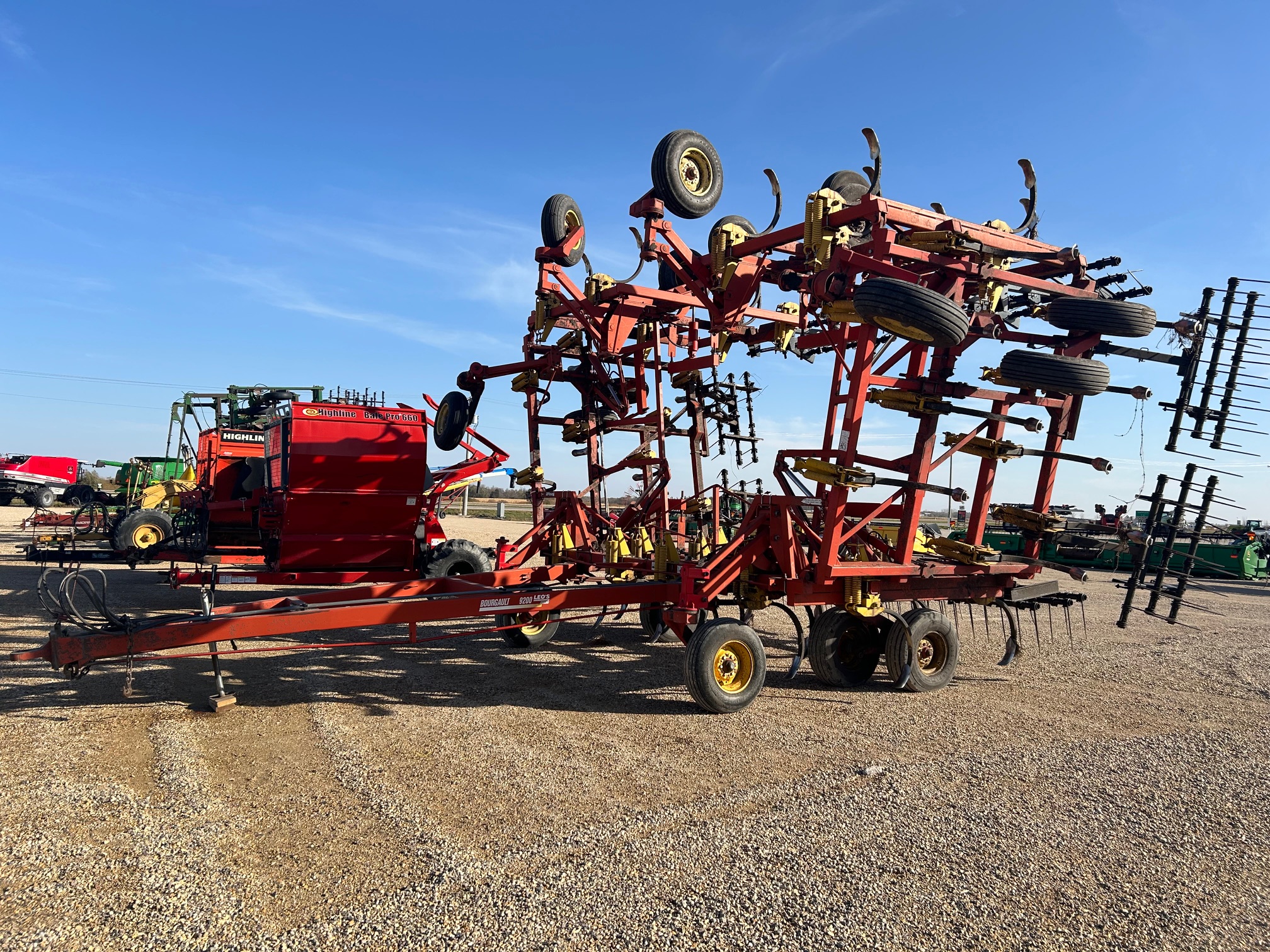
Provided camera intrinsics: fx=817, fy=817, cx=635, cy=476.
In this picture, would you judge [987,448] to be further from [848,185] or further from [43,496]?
[43,496]

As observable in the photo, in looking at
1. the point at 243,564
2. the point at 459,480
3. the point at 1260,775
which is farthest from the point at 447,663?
the point at 1260,775

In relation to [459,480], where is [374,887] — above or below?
below

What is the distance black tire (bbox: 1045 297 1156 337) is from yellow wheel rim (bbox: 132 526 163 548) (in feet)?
51.0

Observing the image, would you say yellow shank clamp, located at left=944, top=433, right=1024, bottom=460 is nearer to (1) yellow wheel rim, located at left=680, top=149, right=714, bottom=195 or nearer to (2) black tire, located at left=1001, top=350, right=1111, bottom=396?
(2) black tire, located at left=1001, top=350, right=1111, bottom=396

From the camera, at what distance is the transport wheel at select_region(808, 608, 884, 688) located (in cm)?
752

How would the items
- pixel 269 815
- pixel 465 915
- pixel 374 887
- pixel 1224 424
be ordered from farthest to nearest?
pixel 1224 424
pixel 269 815
pixel 374 887
pixel 465 915

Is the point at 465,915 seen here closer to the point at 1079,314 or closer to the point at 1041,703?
the point at 1041,703

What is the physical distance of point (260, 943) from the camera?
9.93 ft

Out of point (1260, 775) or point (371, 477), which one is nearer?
point (1260, 775)

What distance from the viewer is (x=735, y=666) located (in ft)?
21.8

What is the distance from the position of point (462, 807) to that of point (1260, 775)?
5.06 metres

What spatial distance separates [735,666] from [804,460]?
1783 millimetres

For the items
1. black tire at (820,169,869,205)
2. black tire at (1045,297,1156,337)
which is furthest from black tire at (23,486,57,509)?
black tire at (1045,297,1156,337)

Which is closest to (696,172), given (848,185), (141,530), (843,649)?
(848,185)
